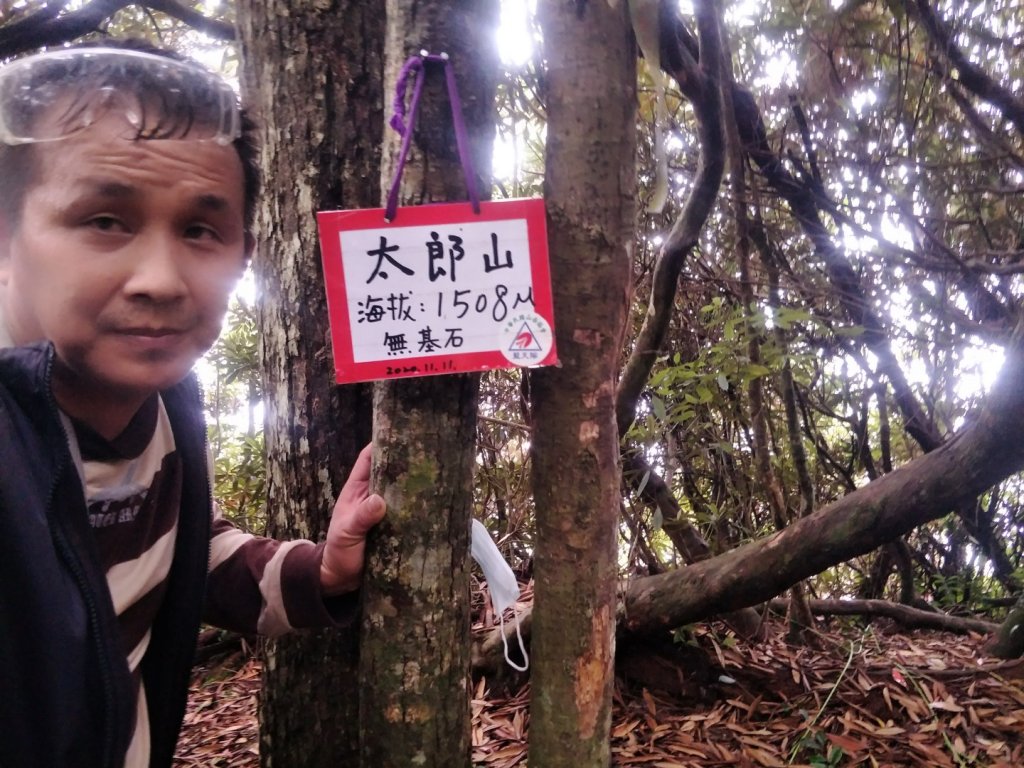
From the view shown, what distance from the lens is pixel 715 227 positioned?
3543mm

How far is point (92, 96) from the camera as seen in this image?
45.0 inches

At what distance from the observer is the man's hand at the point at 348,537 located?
1.30 metres

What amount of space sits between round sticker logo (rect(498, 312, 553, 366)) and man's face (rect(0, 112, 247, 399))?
0.53 m

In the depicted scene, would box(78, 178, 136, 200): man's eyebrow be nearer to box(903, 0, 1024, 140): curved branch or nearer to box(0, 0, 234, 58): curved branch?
box(0, 0, 234, 58): curved branch

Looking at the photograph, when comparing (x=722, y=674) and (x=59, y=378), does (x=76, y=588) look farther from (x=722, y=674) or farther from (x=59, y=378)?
(x=722, y=674)

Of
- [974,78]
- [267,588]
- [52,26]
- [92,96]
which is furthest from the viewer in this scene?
[52,26]

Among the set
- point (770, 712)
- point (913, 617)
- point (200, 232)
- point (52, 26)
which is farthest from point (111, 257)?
point (913, 617)

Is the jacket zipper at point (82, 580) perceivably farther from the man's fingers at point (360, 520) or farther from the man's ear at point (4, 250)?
the man's fingers at point (360, 520)

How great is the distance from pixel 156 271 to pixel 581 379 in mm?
789

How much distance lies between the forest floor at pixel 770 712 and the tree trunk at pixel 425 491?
1095 millimetres

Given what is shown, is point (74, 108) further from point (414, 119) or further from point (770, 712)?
point (770, 712)

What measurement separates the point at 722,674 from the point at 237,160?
2.34m

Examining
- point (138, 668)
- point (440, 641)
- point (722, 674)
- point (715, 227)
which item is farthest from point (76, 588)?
point (715, 227)

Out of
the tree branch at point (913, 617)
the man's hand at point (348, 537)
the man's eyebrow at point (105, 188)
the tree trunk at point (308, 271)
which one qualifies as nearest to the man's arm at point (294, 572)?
the man's hand at point (348, 537)
